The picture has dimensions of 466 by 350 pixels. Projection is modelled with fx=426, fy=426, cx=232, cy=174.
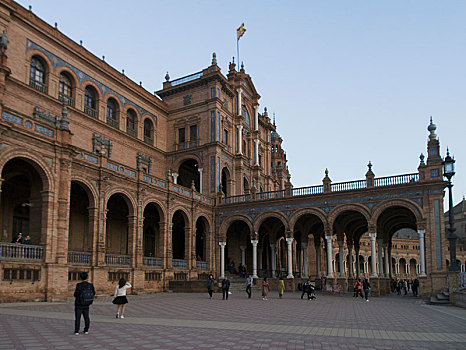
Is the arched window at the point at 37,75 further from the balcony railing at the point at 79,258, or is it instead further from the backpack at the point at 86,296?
the backpack at the point at 86,296

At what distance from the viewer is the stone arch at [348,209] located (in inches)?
1219

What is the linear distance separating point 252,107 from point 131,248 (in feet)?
80.5

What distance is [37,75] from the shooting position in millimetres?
27328

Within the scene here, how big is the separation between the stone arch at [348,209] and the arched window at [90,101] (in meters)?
19.3

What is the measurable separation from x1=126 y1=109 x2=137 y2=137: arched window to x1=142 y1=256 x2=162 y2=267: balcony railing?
1142 centimetres

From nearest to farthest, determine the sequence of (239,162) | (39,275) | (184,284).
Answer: (39,275) < (184,284) < (239,162)

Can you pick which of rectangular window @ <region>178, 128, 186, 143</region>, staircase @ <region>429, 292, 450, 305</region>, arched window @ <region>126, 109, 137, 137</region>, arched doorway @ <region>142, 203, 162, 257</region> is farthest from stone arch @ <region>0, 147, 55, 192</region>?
rectangular window @ <region>178, 128, 186, 143</region>

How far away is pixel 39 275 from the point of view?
62.8 ft

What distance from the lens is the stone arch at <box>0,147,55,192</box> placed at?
18906mm

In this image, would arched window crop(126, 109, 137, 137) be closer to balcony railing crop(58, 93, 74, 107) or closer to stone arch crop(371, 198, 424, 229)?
balcony railing crop(58, 93, 74, 107)

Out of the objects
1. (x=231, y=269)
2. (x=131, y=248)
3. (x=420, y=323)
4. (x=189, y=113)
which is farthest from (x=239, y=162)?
(x=420, y=323)

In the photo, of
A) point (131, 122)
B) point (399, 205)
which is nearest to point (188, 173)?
point (131, 122)

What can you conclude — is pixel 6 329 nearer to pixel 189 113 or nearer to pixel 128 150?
pixel 128 150

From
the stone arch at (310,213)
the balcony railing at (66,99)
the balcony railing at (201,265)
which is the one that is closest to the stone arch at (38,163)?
the balcony railing at (66,99)
